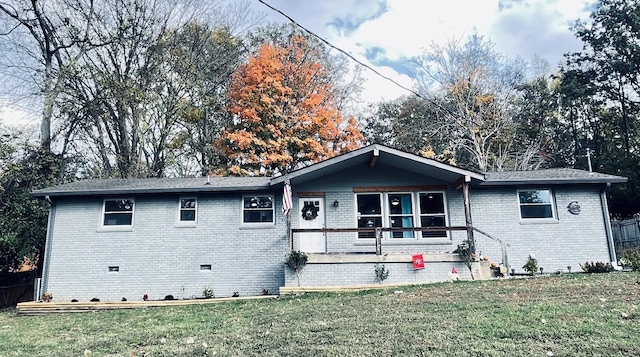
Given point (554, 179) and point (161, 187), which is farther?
point (161, 187)

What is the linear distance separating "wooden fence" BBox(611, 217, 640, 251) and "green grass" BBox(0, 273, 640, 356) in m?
9.06

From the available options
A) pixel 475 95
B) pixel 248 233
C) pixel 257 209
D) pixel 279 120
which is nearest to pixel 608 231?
pixel 257 209

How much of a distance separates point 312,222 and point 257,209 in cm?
172

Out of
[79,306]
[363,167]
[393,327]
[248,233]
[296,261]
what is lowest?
[79,306]

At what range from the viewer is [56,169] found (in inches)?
667

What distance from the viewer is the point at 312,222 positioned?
13.1m

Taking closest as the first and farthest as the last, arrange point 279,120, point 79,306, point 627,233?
point 79,306 < point 627,233 < point 279,120

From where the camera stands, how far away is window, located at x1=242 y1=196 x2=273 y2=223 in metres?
13.0

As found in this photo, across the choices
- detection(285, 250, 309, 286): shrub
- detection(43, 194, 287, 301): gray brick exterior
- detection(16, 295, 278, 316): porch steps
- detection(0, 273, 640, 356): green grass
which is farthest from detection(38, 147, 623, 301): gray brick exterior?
detection(0, 273, 640, 356): green grass

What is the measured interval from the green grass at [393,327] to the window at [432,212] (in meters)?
3.79

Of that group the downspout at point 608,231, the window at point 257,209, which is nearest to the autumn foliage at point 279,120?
the window at point 257,209

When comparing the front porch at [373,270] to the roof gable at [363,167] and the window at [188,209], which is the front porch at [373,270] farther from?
the window at [188,209]

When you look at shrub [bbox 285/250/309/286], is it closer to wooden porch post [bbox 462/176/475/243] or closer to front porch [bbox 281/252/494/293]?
front porch [bbox 281/252/494/293]

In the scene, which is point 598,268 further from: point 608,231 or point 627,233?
point 627,233
